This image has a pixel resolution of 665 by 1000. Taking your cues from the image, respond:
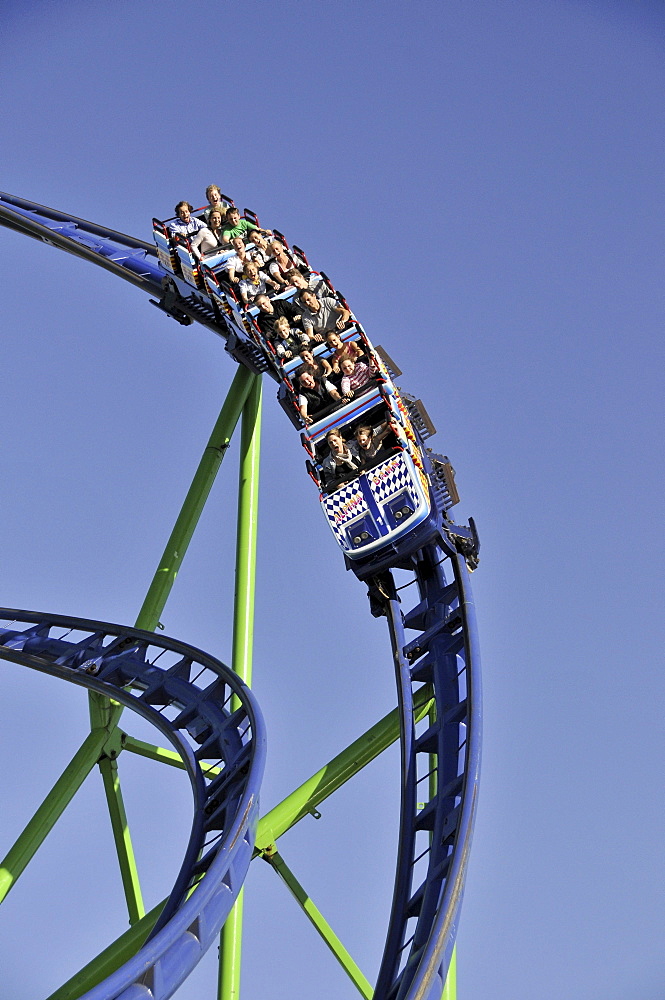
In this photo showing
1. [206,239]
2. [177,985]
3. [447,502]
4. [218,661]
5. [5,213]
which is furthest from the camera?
[5,213]

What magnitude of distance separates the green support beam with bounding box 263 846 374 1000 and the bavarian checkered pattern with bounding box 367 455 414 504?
2695 mm

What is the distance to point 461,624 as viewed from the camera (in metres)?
8.38

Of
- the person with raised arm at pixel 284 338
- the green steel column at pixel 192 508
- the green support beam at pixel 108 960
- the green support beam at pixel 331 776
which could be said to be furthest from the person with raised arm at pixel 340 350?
the green support beam at pixel 108 960

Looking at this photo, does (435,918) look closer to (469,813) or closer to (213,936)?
(469,813)

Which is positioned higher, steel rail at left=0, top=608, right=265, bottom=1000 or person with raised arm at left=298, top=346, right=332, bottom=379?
person with raised arm at left=298, top=346, right=332, bottom=379

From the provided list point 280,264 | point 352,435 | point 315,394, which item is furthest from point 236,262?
point 352,435

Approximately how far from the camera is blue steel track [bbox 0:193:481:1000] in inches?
205

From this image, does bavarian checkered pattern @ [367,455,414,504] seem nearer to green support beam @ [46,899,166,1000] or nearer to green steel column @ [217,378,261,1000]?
green steel column @ [217,378,261,1000]

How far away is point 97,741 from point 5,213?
5747 millimetres

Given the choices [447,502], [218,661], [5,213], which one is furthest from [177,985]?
[5,213]

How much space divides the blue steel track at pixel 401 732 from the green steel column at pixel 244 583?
629mm

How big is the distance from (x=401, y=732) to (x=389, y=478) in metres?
1.95

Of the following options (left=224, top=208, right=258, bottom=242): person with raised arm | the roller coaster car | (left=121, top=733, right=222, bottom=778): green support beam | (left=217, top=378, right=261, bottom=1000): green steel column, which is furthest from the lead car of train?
(left=121, top=733, right=222, bottom=778): green support beam

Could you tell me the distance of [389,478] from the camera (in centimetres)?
845
